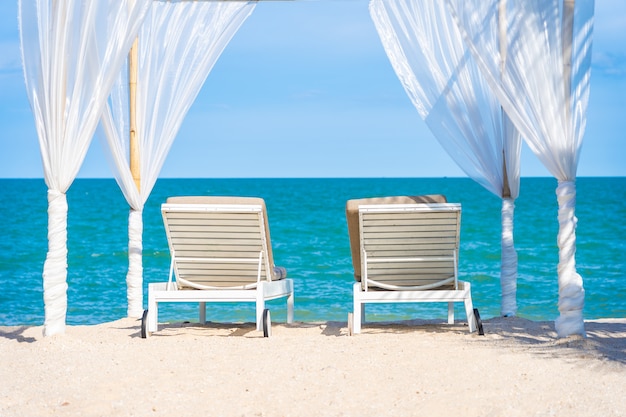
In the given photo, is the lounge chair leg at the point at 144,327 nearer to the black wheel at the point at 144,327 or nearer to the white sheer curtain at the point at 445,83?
the black wheel at the point at 144,327

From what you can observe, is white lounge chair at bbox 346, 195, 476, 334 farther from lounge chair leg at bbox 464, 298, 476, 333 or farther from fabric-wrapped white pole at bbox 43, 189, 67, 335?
fabric-wrapped white pole at bbox 43, 189, 67, 335

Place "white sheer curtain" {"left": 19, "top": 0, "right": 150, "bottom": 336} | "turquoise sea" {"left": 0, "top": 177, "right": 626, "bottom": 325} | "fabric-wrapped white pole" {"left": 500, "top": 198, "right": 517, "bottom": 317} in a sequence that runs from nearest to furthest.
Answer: "white sheer curtain" {"left": 19, "top": 0, "right": 150, "bottom": 336} < "fabric-wrapped white pole" {"left": 500, "top": 198, "right": 517, "bottom": 317} < "turquoise sea" {"left": 0, "top": 177, "right": 626, "bottom": 325}

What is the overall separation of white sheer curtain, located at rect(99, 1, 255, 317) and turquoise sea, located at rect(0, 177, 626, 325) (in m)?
3.02

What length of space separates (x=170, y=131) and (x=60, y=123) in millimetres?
1314

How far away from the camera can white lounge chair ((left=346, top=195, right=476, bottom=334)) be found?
4.86 meters

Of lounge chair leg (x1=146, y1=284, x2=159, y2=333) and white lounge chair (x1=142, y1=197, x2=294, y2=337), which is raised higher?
white lounge chair (x1=142, y1=197, x2=294, y2=337)

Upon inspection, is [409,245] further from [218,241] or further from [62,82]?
[62,82]

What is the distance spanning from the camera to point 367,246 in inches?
197

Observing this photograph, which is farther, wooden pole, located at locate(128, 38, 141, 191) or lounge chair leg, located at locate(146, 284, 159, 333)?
wooden pole, located at locate(128, 38, 141, 191)

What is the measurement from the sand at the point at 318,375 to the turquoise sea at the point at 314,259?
12.6ft

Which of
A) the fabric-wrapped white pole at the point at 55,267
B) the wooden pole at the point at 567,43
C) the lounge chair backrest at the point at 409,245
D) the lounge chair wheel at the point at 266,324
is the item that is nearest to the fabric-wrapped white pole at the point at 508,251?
the lounge chair backrest at the point at 409,245

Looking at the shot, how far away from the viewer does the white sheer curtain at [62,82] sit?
4.44 m

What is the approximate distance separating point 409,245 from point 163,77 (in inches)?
81.0

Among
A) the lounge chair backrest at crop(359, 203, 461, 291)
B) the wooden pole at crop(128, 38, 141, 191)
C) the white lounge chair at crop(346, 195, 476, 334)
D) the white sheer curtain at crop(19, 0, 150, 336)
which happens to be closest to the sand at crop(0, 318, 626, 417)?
the white lounge chair at crop(346, 195, 476, 334)
